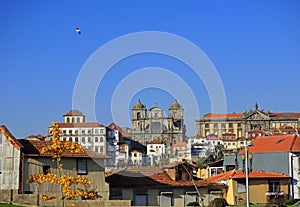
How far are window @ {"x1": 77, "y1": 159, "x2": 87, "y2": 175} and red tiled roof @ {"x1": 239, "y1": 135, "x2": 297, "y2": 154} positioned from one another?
20.0 metres

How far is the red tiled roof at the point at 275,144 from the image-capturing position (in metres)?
57.4

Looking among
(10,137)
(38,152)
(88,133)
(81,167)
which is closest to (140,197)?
(81,167)

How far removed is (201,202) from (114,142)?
122 m

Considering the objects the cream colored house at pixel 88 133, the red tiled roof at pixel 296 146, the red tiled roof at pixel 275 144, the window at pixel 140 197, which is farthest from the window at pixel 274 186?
the cream colored house at pixel 88 133

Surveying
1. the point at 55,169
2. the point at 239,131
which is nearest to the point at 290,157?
the point at 55,169

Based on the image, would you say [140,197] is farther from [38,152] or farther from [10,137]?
[10,137]

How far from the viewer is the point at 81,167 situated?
45.8 m

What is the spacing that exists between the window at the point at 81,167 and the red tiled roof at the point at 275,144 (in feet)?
65.5

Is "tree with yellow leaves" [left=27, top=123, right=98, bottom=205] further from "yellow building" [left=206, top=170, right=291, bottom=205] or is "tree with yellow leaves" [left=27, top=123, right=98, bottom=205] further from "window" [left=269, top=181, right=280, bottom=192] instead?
"window" [left=269, top=181, right=280, bottom=192]

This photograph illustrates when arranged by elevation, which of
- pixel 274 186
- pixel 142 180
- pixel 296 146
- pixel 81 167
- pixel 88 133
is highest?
pixel 88 133

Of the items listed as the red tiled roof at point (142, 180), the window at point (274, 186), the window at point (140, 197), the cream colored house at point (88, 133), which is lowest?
the window at point (140, 197)

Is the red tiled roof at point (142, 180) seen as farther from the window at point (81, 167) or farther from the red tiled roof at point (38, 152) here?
the window at point (81, 167)

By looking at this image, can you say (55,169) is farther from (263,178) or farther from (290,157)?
(290,157)

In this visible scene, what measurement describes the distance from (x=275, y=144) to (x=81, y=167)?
22540 mm
